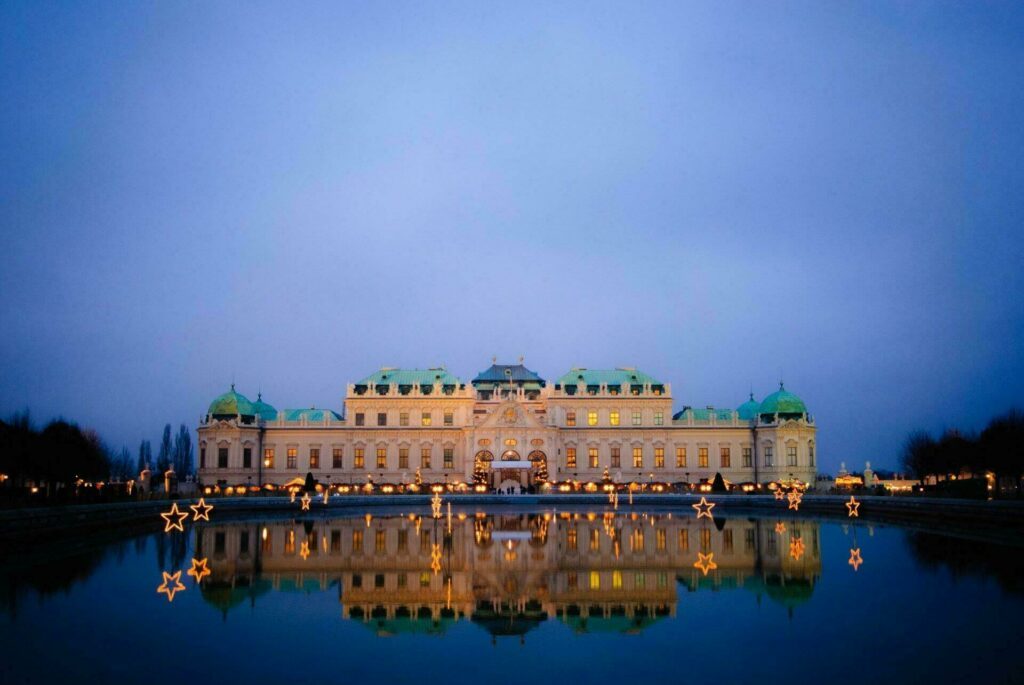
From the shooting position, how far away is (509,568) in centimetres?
2738

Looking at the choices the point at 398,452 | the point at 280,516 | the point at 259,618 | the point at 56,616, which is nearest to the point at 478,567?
the point at 259,618

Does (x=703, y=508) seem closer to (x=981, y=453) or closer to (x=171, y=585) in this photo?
(x=981, y=453)

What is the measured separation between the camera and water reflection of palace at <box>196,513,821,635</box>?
20172 mm

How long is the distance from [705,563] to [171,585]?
651 inches

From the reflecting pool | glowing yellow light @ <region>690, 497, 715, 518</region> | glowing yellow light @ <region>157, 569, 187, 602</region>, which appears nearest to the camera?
the reflecting pool

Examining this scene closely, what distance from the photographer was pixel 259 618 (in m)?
19.7

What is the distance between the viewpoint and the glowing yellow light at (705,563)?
27.4m

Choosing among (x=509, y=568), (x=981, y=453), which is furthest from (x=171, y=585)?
(x=981, y=453)

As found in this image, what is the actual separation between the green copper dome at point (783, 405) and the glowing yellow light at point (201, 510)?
57.9 metres

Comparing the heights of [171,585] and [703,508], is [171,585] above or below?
above

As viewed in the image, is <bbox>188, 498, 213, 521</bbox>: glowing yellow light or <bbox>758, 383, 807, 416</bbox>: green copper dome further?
<bbox>758, 383, 807, 416</bbox>: green copper dome

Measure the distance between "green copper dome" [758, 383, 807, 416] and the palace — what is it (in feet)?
0.46

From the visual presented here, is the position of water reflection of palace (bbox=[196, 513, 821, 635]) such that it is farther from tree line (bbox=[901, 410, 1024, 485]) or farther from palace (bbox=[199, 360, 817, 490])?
palace (bbox=[199, 360, 817, 490])

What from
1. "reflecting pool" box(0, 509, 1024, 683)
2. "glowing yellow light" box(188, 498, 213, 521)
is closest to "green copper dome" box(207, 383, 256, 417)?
"glowing yellow light" box(188, 498, 213, 521)
